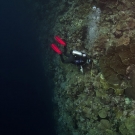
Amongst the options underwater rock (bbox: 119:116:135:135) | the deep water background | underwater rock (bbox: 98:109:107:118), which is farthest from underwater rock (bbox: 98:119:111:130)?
the deep water background

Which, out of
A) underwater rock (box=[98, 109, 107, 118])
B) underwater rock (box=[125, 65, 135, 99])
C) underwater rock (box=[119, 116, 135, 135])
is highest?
underwater rock (box=[125, 65, 135, 99])

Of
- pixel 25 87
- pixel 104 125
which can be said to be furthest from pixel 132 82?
pixel 25 87

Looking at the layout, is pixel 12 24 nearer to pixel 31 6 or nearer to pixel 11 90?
pixel 31 6

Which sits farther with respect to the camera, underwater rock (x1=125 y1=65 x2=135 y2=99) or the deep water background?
the deep water background

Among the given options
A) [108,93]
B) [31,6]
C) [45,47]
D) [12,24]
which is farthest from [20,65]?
[108,93]

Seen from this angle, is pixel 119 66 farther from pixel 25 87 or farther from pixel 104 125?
pixel 25 87

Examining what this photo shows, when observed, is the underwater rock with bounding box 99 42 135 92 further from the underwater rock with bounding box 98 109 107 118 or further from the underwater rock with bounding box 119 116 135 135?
the underwater rock with bounding box 119 116 135 135

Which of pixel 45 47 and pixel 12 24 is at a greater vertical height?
pixel 45 47
